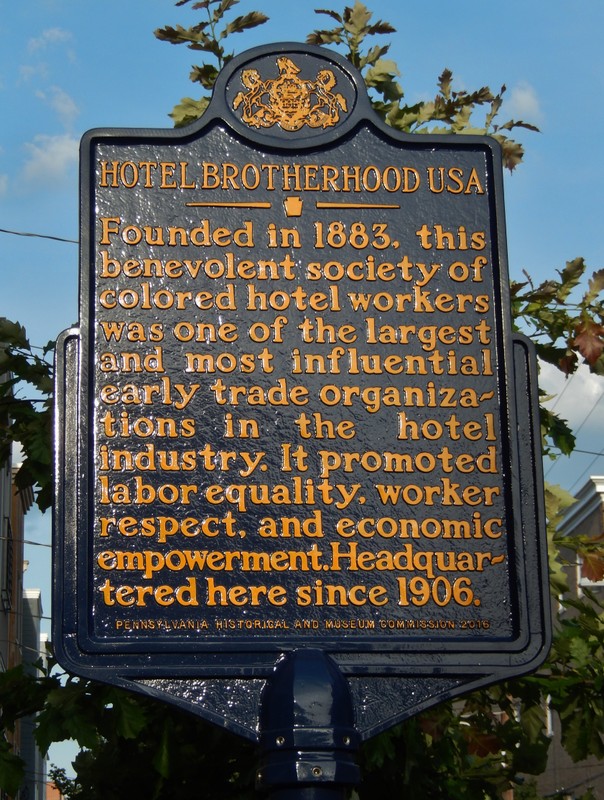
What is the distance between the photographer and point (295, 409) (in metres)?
5.21

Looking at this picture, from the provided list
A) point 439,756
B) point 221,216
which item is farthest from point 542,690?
point 221,216

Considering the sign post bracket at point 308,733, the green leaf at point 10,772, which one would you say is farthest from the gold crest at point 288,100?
the green leaf at point 10,772

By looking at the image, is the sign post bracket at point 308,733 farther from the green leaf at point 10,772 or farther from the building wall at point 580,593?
the building wall at point 580,593

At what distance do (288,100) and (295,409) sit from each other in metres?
1.51

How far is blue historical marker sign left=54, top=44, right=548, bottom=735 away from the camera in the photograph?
499 centimetres

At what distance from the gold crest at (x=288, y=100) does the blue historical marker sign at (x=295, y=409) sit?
0.03ft

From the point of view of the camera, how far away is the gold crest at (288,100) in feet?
18.7

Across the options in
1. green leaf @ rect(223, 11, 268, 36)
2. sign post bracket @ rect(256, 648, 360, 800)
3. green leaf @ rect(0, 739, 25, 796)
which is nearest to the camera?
sign post bracket @ rect(256, 648, 360, 800)

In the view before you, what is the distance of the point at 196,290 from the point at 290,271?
0.42m

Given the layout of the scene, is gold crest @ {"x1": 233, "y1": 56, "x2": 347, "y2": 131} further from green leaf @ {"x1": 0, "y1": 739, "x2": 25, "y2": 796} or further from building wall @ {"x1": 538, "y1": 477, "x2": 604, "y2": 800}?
building wall @ {"x1": 538, "y1": 477, "x2": 604, "y2": 800}

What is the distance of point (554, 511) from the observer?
853 cm

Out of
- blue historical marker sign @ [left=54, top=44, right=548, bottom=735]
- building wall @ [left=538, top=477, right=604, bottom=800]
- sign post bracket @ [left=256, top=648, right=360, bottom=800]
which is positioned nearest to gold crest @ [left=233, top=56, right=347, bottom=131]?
blue historical marker sign @ [left=54, top=44, right=548, bottom=735]

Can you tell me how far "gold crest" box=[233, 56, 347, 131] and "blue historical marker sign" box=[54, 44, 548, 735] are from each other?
0.01m

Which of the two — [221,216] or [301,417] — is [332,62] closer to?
[221,216]
